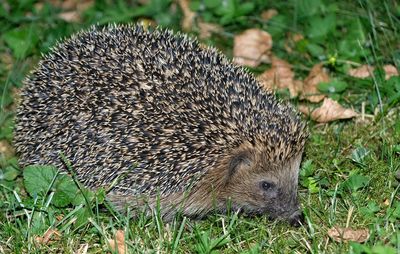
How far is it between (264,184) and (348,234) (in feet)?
2.44

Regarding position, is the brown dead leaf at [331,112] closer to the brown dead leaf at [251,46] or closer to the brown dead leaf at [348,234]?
the brown dead leaf at [251,46]

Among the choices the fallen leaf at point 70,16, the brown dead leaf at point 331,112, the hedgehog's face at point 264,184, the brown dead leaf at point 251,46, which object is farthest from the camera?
the fallen leaf at point 70,16

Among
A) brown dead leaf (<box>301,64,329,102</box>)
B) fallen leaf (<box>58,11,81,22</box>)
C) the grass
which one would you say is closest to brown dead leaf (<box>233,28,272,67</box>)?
the grass

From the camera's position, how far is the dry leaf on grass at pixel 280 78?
6996 millimetres

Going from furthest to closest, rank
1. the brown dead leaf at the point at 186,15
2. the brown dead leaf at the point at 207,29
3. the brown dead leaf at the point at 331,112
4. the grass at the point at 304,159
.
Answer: the brown dead leaf at the point at 186,15 < the brown dead leaf at the point at 207,29 < the brown dead leaf at the point at 331,112 < the grass at the point at 304,159

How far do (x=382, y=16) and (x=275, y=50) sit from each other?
3.29 feet

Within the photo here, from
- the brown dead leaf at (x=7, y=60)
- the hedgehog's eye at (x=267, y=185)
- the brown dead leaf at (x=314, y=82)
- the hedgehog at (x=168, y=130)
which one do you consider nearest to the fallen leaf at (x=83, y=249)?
the hedgehog at (x=168, y=130)

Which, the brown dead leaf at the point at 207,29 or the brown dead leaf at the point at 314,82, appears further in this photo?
the brown dead leaf at the point at 207,29

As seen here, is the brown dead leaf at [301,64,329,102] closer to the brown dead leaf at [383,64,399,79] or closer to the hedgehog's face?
the brown dead leaf at [383,64,399,79]

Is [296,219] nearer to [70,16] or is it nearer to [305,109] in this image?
[305,109]

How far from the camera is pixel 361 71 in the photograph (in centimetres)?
711

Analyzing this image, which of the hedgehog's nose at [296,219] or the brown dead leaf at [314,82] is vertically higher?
the brown dead leaf at [314,82]

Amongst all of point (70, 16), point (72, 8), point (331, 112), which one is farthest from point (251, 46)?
point (72, 8)

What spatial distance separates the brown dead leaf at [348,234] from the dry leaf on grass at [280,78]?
6.01 feet
